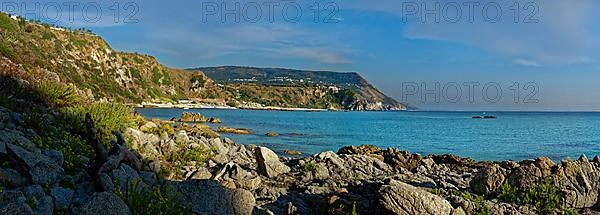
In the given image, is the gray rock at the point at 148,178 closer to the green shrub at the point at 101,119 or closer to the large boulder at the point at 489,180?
the green shrub at the point at 101,119

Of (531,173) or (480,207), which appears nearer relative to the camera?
(480,207)

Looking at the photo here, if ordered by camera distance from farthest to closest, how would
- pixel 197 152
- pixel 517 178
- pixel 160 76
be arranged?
pixel 160 76, pixel 197 152, pixel 517 178

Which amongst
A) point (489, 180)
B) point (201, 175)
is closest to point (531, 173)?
point (489, 180)

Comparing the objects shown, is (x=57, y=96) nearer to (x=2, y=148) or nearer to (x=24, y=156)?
(x=2, y=148)

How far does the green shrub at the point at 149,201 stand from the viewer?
7.21 metres

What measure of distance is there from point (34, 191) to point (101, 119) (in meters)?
6.37

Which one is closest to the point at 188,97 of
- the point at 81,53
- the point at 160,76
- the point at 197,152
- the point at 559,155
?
the point at 160,76

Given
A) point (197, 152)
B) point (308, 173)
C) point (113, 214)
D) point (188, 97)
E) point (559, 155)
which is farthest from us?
point (188, 97)

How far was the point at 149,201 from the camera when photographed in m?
7.47

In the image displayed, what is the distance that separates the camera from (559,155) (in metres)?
35.7

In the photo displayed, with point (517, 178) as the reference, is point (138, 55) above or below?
above

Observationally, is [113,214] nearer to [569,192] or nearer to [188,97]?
[569,192]

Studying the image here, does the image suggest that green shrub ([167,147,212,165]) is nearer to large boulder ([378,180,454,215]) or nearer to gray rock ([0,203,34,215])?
large boulder ([378,180,454,215])

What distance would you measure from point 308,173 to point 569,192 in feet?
18.2
